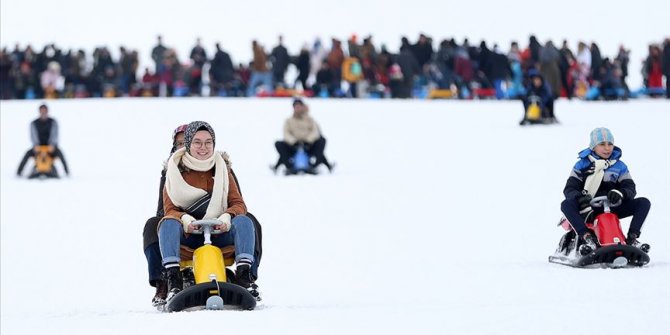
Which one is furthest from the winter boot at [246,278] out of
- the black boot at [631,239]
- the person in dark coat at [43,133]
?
the person in dark coat at [43,133]

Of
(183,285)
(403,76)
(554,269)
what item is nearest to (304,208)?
(554,269)

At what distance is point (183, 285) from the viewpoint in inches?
340

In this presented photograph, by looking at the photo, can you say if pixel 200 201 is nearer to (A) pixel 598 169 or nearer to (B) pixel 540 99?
(A) pixel 598 169

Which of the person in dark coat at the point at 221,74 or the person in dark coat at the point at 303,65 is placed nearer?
the person in dark coat at the point at 303,65

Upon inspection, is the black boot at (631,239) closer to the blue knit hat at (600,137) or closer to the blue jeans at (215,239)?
the blue knit hat at (600,137)

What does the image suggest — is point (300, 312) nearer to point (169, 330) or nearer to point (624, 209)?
point (169, 330)

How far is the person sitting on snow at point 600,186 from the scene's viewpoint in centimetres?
1084

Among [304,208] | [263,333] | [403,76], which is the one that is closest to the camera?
[263,333]

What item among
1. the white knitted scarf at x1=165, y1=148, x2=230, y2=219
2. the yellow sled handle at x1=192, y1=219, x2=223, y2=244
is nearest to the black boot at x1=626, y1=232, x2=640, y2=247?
the white knitted scarf at x1=165, y1=148, x2=230, y2=219

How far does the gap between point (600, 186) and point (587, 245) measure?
20.1 inches

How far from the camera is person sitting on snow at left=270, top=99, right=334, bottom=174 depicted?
21875mm

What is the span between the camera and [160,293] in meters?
8.73

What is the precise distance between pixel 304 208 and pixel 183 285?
9.02 meters

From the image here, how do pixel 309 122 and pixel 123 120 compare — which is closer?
pixel 309 122
